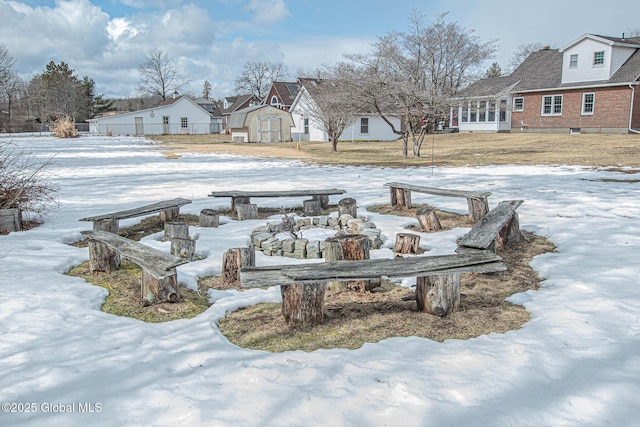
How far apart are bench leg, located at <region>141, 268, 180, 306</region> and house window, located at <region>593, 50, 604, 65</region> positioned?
2960 centimetres

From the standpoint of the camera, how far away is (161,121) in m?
52.8

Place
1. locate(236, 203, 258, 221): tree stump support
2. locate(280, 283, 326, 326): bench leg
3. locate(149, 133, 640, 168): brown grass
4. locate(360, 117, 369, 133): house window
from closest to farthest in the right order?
locate(280, 283, 326, 326): bench leg → locate(236, 203, 258, 221): tree stump support → locate(149, 133, 640, 168): brown grass → locate(360, 117, 369, 133): house window

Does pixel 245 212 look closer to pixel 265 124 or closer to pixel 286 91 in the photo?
pixel 265 124

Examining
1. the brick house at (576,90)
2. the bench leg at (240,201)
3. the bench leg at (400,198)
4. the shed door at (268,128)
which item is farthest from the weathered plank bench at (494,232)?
the shed door at (268,128)

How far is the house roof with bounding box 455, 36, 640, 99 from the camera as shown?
84.7 ft

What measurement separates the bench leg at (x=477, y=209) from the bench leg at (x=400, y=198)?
1.34m

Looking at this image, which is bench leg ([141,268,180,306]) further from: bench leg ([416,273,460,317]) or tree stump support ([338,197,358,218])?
tree stump support ([338,197,358,218])

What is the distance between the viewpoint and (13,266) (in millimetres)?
5055

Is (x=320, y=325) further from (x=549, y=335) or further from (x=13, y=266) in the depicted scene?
(x=13, y=266)

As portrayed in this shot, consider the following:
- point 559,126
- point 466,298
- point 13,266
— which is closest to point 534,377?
point 466,298

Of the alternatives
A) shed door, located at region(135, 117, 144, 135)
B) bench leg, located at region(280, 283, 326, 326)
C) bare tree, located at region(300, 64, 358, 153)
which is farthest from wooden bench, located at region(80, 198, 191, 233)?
shed door, located at region(135, 117, 144, 135)

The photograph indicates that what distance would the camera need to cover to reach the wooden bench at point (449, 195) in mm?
7227

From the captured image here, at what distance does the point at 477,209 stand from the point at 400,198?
1.62 m

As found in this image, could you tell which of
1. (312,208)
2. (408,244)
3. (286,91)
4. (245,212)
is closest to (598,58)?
(312,208)
